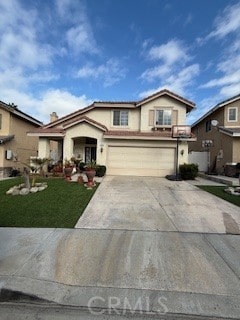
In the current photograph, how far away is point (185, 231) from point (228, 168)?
14.4 metres

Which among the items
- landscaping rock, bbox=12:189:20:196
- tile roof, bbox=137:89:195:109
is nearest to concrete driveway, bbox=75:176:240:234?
landscaping rock, bbox=12:189:20:196

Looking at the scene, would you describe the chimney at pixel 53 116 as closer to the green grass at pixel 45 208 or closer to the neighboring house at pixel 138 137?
the neighboring house at pixel 138 137

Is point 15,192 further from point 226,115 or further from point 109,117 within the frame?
point 226,115

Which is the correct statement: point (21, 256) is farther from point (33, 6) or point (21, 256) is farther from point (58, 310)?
point (33, 6)

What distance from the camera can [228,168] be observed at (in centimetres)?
1920

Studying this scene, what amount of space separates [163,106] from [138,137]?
3.72 m

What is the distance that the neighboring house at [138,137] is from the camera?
62.3 feet


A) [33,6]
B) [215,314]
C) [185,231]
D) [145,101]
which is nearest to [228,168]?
[145,101]

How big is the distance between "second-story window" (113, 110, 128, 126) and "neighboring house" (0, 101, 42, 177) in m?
7.60

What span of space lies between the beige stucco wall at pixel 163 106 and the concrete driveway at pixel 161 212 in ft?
32.8

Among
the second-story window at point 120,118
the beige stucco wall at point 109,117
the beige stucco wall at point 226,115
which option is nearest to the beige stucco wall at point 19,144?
the beige stucco wall at point 109,117

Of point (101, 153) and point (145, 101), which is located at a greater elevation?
point (145, 101)

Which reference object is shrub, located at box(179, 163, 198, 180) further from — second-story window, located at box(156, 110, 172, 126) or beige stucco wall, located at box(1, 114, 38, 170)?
beige stucco wall, located at box(1, 114, 38, 170)

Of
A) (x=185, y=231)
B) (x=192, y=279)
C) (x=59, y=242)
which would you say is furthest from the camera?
(x=185, y=231)
